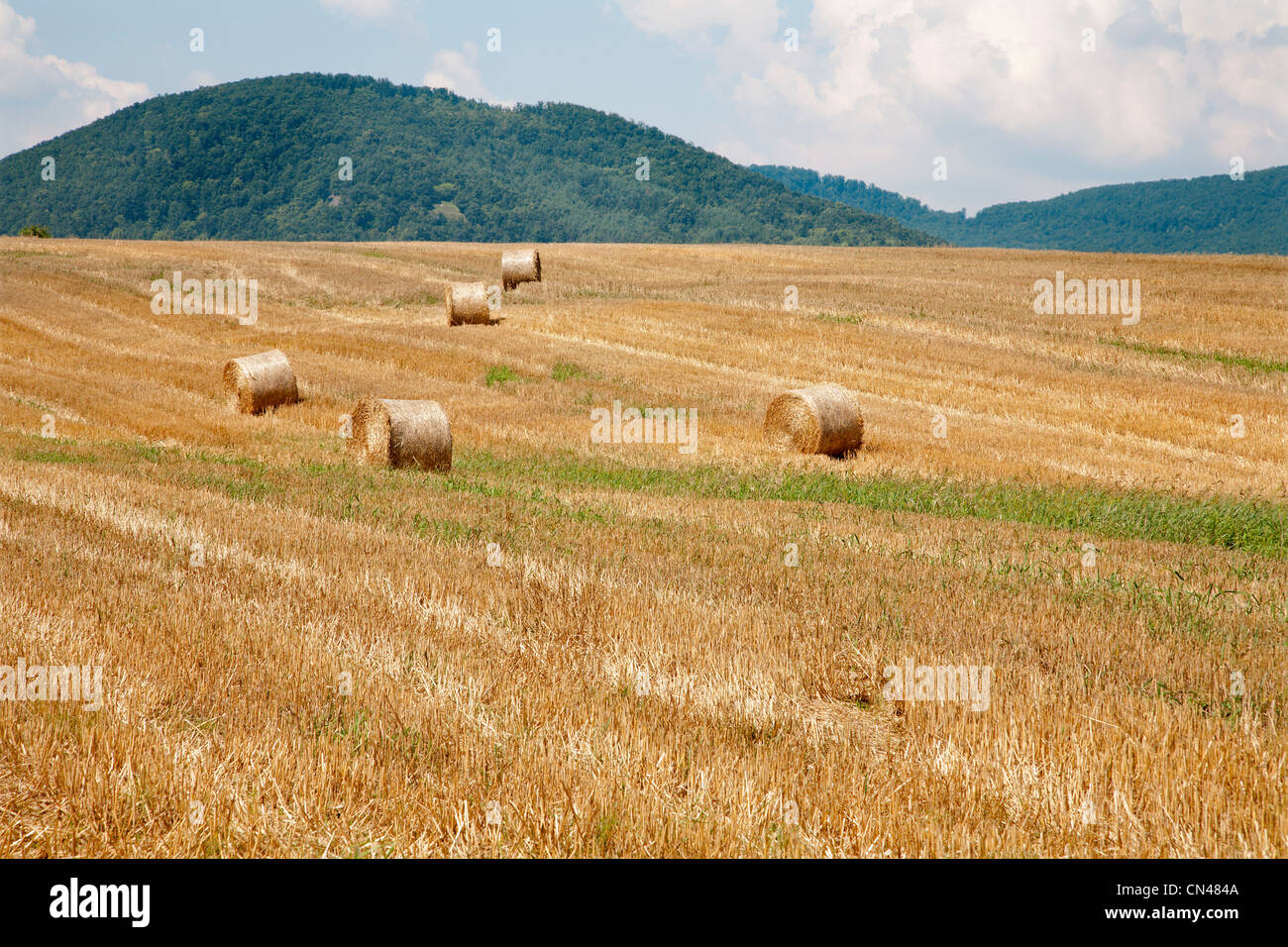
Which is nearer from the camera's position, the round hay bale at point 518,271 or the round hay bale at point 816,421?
the round hay bale at point 816,421

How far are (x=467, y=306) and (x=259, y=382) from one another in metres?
13.4

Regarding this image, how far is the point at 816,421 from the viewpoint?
19672 mm

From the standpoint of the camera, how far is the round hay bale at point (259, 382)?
75.5 feet

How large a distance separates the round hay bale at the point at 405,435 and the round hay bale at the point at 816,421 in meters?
6.89

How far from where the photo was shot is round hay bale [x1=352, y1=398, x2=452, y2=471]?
1673 centimetres

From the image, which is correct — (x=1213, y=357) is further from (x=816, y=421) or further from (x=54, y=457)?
(x=54, y=457)

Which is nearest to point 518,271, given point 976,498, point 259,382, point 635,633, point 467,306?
point 467,306

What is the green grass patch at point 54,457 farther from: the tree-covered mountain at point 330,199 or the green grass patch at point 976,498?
the tree-covered mountain at point 330,199

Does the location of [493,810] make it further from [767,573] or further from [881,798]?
[767,573]

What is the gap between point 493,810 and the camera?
13.5ft

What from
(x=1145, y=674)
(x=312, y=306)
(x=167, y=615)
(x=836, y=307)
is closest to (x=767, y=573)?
(x=1145, y=674)

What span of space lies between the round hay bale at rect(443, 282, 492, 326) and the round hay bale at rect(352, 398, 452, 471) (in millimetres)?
18944

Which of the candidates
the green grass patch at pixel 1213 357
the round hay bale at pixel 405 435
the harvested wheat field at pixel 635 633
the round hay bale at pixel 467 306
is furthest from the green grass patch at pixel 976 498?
the green grass patch at pixel 1213 357

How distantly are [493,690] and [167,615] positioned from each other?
258 cm
